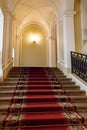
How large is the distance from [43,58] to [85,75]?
6.06m

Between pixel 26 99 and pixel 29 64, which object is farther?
pixel 29 64

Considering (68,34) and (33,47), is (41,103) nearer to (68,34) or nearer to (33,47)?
(68,34)

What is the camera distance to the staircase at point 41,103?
3.01 meters

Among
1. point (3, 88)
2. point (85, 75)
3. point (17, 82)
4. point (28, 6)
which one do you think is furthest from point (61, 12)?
point (3, 88)

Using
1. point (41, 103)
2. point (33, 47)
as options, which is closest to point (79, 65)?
point (41, 103)

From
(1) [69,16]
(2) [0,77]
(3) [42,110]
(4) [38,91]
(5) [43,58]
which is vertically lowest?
(3) [42,110]

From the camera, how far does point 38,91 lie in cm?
438

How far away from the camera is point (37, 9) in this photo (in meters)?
9.04

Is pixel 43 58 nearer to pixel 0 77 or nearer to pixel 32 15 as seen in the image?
pixel 32 15

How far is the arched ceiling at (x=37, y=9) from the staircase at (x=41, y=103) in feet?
9.81

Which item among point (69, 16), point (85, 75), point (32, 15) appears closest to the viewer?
point (85, 75)

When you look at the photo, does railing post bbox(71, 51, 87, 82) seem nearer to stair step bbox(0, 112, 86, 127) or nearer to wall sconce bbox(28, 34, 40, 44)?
stair step bbox(0, 112, 86, 127)

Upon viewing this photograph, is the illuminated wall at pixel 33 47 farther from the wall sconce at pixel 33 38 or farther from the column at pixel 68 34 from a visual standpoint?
the column at pixel 68 34

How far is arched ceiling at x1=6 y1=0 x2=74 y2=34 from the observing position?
667 cm
